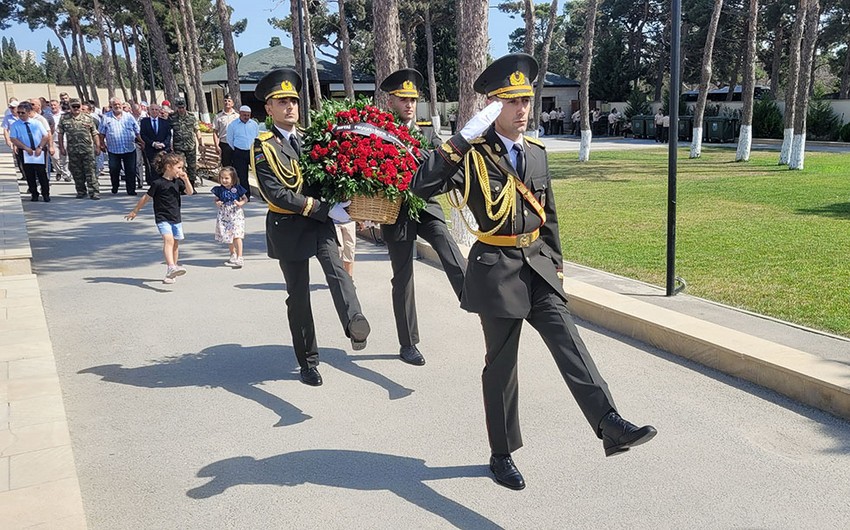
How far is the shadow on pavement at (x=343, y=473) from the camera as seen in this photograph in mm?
3975

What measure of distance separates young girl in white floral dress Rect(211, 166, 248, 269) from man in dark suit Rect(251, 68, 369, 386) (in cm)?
439

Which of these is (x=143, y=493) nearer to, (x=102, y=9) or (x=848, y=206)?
(x=848, y=206)

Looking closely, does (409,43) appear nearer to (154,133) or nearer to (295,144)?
(154,133)

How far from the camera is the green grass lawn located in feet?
23.8

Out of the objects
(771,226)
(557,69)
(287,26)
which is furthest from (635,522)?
(557,69)

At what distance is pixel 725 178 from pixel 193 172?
12.4 m

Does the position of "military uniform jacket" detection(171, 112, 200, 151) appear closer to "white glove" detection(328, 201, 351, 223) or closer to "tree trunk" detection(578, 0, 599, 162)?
"white glove" detection(328, 201, 351, 223)

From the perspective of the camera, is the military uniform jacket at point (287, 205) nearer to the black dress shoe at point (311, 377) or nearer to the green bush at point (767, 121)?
the black dress shoe at point (311, 377)

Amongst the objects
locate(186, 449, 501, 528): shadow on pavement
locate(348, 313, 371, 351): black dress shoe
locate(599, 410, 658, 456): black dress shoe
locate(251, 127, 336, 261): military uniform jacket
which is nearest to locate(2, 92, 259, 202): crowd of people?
locate(251, 127, 336, 261): military uniform jacket

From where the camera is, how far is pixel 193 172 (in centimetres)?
1764

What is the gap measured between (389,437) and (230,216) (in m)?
5.97

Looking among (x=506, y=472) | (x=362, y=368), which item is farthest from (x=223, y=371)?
(x=506, y=472)

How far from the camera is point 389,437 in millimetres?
4656

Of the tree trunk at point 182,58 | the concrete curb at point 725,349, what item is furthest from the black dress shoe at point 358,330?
the tree trunk at point 182,58
